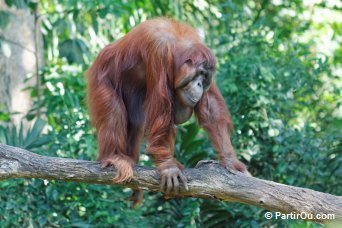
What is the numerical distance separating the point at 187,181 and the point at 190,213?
1672mm

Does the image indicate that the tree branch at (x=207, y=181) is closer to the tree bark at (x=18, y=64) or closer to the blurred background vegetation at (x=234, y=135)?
the blurred background vegetation at (x=234, y=135)

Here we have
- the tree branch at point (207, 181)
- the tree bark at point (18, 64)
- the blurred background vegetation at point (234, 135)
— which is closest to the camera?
the tree branch at point (207, 181)

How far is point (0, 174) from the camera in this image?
473 cm

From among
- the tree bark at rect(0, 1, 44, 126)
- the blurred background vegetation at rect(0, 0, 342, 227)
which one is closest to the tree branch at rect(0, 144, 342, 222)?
the blurred background vegetation at rect(0, 0, 342, 227)

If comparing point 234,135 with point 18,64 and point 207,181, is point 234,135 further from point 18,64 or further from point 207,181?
point 18,64

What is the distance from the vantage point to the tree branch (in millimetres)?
4594

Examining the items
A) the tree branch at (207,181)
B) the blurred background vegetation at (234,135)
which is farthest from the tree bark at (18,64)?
the tree branch at (207,181)

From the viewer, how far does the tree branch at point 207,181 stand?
4.59 m

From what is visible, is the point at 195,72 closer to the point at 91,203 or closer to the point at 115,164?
the point at 115,164

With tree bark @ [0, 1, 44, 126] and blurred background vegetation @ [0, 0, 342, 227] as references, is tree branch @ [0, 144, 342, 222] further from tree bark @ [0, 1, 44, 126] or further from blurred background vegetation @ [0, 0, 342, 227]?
tree bark @ [0, 1, 44, 126]

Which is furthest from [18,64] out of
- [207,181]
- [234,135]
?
[207,181]

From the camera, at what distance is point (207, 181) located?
4820 millimetres

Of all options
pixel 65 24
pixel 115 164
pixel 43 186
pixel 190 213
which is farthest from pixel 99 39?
pixel 115 164

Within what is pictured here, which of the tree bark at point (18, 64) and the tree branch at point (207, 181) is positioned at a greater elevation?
the tree bark at point (18, 64)
